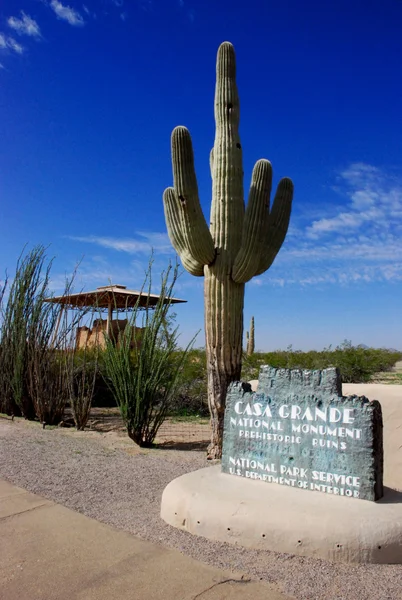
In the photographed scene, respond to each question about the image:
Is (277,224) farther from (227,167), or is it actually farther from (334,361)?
(334,361)

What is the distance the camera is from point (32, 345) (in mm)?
11102

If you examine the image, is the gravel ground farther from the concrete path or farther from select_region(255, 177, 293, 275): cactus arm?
select_region(255, 177, 293, 275): cactus arm

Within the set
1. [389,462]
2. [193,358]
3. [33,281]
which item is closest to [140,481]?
[389,462]

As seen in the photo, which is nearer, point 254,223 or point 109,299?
point 254,223

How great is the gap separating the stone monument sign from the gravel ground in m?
0.77

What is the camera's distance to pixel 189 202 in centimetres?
721

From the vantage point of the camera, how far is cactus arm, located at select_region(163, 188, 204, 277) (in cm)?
743

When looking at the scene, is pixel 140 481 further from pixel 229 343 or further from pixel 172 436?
pixel 172 436

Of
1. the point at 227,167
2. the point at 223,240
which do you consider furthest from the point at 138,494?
the point at 227,167

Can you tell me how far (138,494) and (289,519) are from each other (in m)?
2.13

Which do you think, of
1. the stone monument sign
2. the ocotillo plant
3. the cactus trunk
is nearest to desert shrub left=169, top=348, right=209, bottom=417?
the cactus trunk

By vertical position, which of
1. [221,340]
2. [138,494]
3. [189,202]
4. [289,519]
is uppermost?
[189,202]

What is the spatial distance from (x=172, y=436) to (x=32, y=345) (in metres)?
3.73

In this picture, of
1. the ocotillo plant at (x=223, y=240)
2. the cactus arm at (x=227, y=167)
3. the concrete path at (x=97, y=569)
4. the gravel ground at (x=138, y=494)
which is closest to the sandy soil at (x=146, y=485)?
the gravel ground at (x=138, y=494)
